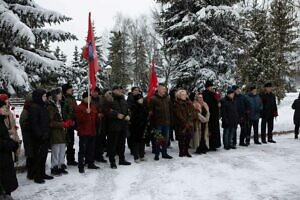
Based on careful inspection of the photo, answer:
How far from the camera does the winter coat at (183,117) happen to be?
1199cm

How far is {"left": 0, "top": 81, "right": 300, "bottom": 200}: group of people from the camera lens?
9.06m

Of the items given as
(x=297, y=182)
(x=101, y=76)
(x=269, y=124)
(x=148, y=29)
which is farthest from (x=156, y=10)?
(x=297, y=182)

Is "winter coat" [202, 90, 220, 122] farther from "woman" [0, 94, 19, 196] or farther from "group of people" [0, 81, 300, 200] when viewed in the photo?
"woman" [0, 94, 19, 196]

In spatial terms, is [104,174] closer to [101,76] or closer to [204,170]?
[204,170]

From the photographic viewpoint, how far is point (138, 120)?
11555 mm

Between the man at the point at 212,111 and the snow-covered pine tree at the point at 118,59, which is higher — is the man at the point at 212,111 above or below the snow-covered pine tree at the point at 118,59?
below

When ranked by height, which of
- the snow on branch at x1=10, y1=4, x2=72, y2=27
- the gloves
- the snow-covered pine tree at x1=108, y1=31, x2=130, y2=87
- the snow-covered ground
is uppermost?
the snow-covered pine tree at x1=108, y1=31, x2=130, y2=87

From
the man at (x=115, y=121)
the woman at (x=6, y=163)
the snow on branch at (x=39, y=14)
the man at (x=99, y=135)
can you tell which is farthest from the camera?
the snow on branch at (x=39, y=14)

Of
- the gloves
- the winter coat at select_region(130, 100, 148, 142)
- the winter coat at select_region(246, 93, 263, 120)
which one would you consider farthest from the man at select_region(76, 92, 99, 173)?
the winter coat at select_region(246, 93, 263, 120)

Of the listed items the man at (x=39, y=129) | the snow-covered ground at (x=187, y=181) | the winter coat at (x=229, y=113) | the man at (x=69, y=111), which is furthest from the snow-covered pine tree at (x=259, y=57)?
the man at (x=39, y=129)

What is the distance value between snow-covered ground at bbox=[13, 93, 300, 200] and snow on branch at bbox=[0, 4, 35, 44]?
11.8 feet

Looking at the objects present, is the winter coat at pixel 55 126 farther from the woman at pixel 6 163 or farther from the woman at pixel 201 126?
the woman at pixel 201 126

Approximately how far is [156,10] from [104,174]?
33.5 meters

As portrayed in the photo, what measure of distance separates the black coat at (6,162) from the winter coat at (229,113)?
7.62 m
